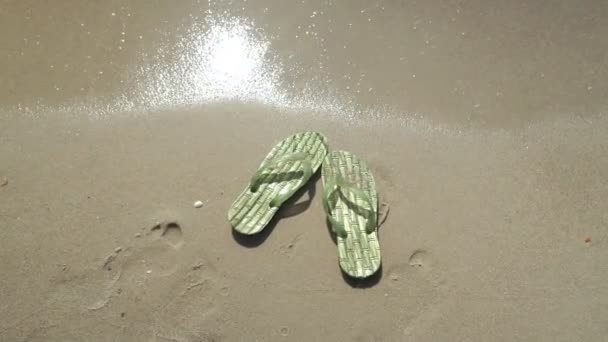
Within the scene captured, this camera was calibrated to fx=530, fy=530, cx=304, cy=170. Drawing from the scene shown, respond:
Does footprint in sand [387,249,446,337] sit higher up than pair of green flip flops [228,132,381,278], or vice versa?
pair of green flip flops [228,132,381,278]

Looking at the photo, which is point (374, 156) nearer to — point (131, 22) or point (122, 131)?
point (122, 131)

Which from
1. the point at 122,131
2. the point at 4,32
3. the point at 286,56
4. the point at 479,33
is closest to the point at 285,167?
the point at 286,56

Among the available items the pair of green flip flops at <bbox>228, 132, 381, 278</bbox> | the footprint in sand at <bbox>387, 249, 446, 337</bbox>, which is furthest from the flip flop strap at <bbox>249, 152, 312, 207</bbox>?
the footprint in sand at <bbox>387, 249, 446, 337</bbox>

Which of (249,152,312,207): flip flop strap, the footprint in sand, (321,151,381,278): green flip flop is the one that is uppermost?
(249,152,312,207): flip flop strap

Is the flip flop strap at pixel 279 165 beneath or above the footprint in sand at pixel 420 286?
above

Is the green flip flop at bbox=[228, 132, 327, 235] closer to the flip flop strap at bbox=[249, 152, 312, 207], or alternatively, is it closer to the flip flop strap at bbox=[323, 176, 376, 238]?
the flip flop strap at bbox=[249, 152, 312, 207]

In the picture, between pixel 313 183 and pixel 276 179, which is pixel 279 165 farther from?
pixel 313 183

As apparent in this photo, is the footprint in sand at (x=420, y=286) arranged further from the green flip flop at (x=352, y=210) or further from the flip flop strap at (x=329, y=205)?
the flip flop strap at (x=329, y=205)

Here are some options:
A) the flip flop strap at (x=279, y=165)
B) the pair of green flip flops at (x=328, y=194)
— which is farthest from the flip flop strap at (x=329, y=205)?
the flip flop strap at (x=279, y=165)
